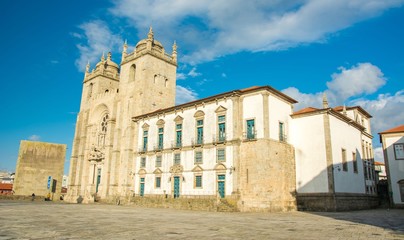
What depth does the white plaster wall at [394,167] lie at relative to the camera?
1323 inches

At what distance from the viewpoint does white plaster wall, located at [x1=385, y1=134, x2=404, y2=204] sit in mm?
33594

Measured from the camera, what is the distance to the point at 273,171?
26312mm

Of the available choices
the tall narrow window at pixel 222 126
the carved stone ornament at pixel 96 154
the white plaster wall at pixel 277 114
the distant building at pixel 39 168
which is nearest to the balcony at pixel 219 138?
the tall narrow window at pixel 222 126

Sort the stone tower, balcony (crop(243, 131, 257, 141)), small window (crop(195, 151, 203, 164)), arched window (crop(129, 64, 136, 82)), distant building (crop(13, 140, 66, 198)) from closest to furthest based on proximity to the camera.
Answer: balcony (crop(243, 131, 257, 141)) → small window (crop(195, 151, 203, 164)) → the stone tower → arched window (crop(129, 64, 136, 82)) → distant building (crop(13, 140, 66, 198))

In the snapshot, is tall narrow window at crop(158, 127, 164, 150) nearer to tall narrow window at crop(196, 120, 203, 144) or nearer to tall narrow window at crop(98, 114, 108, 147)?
tall narrow window at crop(196, 120, 203, 144)

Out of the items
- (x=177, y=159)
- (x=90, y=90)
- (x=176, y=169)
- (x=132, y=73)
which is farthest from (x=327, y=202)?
(x=90, y=90)

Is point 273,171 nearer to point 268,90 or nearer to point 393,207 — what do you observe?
point 268,90

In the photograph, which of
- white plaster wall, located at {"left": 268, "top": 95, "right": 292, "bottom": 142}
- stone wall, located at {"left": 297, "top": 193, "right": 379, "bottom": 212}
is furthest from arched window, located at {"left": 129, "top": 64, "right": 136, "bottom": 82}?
stone wall, located at {"left": 297, "top": 193, "right": 379, "bottom": 212}

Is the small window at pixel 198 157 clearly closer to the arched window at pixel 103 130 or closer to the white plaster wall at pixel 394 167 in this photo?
the arched window at pixel 103 130

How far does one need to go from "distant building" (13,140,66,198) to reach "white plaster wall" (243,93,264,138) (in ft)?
121

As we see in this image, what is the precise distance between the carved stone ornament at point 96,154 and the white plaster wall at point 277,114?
26676 millimetres

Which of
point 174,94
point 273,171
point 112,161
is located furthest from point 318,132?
point 112,161

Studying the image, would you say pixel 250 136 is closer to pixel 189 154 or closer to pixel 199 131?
pixel 199 131

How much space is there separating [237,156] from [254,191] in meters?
3.51
